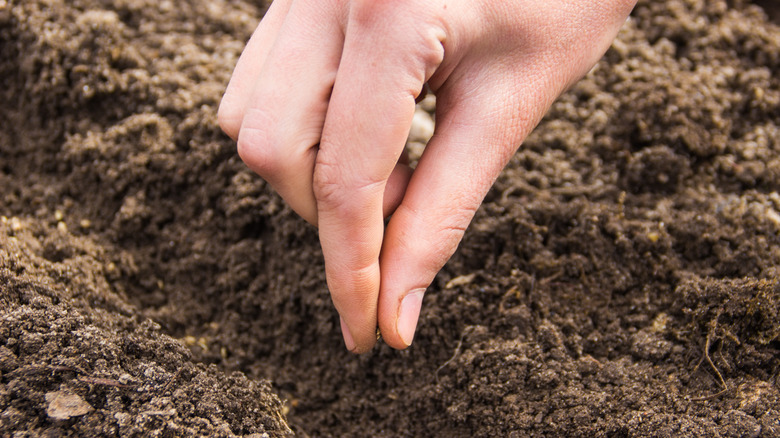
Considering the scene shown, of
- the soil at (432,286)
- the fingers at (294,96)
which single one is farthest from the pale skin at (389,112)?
the soil at (432,286)

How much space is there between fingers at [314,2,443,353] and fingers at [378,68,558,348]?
0.06 m

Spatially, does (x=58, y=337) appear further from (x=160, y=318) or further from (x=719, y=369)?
(x=719, y=369)

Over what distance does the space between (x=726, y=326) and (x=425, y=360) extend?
72 cm

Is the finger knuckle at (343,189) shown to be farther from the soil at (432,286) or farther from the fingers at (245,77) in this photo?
the soil at (432,286)

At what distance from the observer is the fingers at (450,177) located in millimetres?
1213

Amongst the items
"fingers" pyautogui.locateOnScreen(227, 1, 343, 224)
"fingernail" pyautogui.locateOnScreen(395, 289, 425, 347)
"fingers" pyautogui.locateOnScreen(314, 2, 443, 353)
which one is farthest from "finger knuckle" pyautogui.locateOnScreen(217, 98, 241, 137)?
"fingernail" pyautogui.locateOnScreen(395, 289, 425, 347)

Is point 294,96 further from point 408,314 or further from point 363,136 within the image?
point 408,314

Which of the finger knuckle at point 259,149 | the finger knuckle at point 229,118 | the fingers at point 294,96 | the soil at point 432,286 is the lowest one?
the soil at point 432,286

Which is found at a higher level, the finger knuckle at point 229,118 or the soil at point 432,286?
the finger knuckle at point 229,118

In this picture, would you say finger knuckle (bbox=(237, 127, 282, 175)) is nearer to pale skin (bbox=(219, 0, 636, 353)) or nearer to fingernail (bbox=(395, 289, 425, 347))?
pale skin (bbox=(219, 0, 636, 353))

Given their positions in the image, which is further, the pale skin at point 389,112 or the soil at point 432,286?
the soil at point 432,286

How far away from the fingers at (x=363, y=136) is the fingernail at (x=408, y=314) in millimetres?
96

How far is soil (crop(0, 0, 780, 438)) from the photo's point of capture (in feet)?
4.27

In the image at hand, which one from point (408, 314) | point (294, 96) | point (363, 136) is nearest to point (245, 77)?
point (294, 96)
